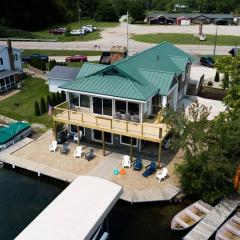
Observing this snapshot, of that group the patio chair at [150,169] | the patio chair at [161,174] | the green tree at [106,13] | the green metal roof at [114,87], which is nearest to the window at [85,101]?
the green metal roof at [114,87]

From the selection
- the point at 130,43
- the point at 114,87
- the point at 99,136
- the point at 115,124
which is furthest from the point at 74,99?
the point at 130,43

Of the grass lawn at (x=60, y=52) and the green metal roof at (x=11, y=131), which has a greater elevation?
the green metal roof at (x=11, y=131)

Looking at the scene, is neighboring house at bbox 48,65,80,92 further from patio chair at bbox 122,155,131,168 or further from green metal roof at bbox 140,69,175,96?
patio chair at bbox 122,155,131,168

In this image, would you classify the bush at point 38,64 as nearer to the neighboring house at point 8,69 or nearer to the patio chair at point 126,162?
the neighboring house at point 8,69

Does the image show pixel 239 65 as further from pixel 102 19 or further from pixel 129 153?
pixel 102 19

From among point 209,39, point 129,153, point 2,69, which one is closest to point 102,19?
point 209,39

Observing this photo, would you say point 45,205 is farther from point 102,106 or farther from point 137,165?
point 102,106
